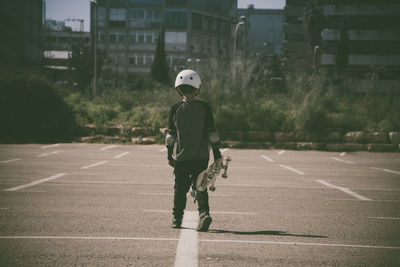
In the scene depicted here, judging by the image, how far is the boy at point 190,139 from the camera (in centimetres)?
604

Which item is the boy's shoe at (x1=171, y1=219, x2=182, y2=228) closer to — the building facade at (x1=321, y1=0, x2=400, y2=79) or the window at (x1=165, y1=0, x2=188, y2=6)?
the building facade at (x1=321, y1=0, x2=400, y2=79)

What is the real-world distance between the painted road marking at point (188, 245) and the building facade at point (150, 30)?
82.6m

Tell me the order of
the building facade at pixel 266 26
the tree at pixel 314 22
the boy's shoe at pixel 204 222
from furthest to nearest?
the building facade at pixel 266 26 < the tree at pixel 314 22 < the boy's shoe at pixel 204 222

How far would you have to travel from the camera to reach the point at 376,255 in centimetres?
516

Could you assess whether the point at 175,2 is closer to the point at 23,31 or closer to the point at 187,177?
the point at 23,31

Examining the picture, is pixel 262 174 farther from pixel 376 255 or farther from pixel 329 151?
pixel 329 151

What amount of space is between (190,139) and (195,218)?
153 centimetres

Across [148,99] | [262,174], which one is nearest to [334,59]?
[148,99]

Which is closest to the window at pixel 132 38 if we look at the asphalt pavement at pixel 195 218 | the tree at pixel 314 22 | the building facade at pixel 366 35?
the tree at pixel 314 22

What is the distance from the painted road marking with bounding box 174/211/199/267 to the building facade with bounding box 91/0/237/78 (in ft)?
271

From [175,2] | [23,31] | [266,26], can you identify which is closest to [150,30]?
[175,2]

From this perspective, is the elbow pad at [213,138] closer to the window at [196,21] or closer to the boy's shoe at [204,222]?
the boy's shoe at [204,222]

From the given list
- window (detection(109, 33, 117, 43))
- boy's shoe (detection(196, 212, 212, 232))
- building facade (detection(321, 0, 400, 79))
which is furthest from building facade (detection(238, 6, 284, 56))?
boy's shoe (detection(196, 212, 212, 232))

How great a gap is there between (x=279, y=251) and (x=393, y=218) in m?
2.84
